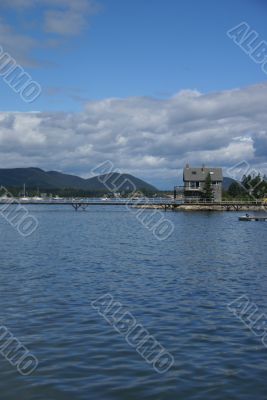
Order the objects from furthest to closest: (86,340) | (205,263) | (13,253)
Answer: (13,253)
(205,263)
(86,340)

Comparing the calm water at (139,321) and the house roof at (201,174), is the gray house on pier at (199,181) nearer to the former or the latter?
the house roof at (201,174)

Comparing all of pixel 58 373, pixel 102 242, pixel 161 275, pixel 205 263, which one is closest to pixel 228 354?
pixel 58 373

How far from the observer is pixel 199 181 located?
488 feet

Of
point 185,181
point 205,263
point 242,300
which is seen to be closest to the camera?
point 242,300

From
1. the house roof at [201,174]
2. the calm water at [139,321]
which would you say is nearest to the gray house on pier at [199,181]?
the house roof at [201,174]

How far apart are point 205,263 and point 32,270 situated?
11039mm

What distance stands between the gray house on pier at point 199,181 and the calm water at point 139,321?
112466mm

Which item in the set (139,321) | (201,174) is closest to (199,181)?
(201,174)

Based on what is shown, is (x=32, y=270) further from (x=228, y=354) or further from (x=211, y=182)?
(x=211, y=182)

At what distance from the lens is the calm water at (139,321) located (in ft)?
40.3

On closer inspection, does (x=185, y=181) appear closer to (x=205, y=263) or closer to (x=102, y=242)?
(x=102, y=242)

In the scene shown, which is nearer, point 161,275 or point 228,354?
point 228,354

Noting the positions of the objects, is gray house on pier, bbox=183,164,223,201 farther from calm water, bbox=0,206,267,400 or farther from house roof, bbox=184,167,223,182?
calm water, bbox=0,206,267,400

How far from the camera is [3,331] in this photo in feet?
54.7
